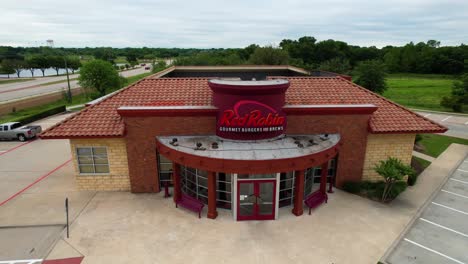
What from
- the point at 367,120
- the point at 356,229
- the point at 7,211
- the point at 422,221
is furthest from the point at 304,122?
the point at 7,211

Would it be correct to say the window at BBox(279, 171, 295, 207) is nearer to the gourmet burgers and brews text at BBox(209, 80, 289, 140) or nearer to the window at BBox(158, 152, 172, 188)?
the gourmet burgers and brews text at BBox(209, 80, 289, 140)

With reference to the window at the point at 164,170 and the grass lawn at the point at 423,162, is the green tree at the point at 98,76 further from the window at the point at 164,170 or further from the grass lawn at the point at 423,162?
the grass lawn at the point at 423,162

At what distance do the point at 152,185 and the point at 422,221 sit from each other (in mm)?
14677

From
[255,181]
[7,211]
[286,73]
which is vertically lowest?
[7,211]

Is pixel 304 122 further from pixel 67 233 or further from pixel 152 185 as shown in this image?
pixel 67 233

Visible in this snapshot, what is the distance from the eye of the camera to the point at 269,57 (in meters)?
63.7

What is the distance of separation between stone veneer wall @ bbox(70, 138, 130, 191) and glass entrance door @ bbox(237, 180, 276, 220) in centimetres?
736

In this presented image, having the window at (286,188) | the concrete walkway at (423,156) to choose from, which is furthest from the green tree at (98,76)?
the concrete walkway at (423,156)

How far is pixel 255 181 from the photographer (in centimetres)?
1416

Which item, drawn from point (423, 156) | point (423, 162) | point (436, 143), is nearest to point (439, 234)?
point (423, 162)

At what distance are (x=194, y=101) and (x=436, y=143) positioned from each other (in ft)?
77.7

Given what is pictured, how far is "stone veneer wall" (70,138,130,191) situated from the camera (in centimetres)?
1666

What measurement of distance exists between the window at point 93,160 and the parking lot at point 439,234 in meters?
15.3

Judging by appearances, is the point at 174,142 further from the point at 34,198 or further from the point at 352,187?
the point at 352,187
